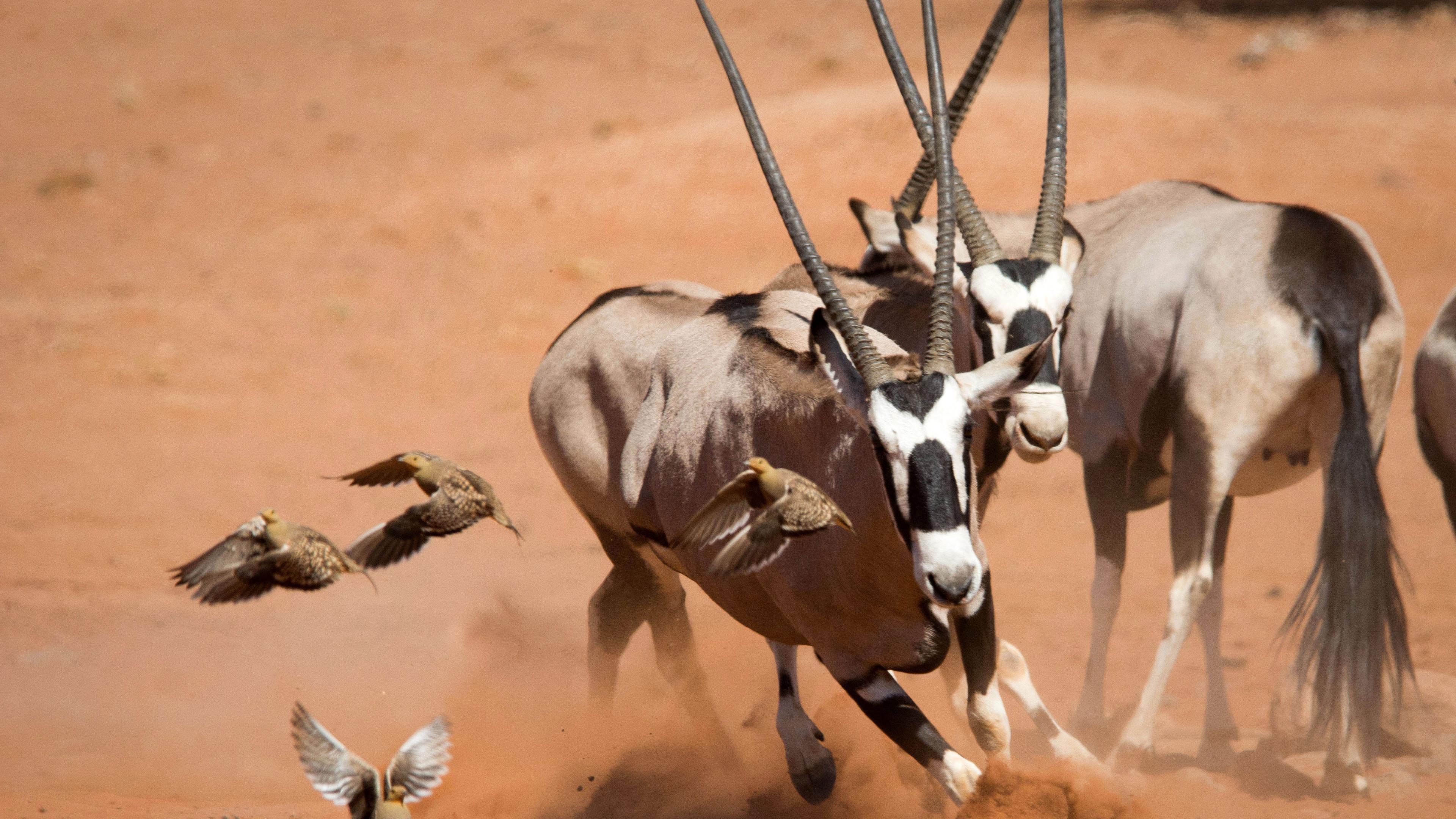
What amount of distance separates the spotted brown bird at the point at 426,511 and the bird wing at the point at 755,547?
2.57ft

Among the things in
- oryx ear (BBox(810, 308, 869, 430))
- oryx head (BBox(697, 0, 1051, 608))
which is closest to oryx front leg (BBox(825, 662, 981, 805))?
oryx head (BBox(697, 0, 1051, 608))

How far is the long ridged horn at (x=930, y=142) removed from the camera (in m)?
4.82

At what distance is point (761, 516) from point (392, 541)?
1239mm

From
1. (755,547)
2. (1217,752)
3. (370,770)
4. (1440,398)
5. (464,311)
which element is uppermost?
(755,547)

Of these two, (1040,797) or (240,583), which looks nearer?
(240,583)

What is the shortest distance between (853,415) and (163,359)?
32.0 ft

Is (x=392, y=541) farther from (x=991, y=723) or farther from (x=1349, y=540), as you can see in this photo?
(x=1349, y=540)

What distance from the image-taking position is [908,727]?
3.81 metres

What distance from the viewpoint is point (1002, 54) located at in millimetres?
22625

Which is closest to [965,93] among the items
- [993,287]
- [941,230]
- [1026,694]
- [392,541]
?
[993,287]

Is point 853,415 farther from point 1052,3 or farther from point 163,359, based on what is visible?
point 163,359

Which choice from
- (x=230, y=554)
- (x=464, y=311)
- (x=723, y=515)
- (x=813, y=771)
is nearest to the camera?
(x=723, y=515)

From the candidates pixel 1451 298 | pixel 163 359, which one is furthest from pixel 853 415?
pixel 163 359

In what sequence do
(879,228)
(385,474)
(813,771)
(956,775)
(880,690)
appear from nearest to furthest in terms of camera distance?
1. (956,775)
2. (880,690)
3. (385,474)
4. (813,771)
5. (879,228)
